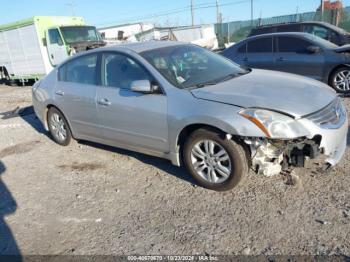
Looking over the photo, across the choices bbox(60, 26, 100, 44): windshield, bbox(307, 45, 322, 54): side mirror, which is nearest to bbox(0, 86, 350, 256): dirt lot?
bbox(307, 45, 322, 54): side mirror

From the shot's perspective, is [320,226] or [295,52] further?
[295,52]

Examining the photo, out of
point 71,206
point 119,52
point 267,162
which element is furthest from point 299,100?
point 71,206

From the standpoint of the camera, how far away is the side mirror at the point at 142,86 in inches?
154

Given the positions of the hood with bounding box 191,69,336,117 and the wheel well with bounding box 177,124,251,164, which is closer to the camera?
the hood with bounding box 191,69,336,117

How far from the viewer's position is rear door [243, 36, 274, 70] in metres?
8.17

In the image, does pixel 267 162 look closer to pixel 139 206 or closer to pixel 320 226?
pixel 320 226

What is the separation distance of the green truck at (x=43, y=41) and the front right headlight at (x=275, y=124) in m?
11.3

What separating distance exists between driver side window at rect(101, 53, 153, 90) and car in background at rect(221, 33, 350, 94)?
477 centimetres

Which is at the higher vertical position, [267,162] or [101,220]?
[267,162]

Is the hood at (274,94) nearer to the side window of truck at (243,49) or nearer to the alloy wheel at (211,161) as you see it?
the alloy wheel at (211,161)

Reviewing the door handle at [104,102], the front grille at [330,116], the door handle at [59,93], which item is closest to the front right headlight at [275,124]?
the front grille at [330,116]

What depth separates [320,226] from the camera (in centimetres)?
305

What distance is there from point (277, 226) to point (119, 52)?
9.54ft

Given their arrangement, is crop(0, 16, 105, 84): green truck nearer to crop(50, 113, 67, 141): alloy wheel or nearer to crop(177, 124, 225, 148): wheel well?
crop(50, 113, 67, 141): alloy wheel
